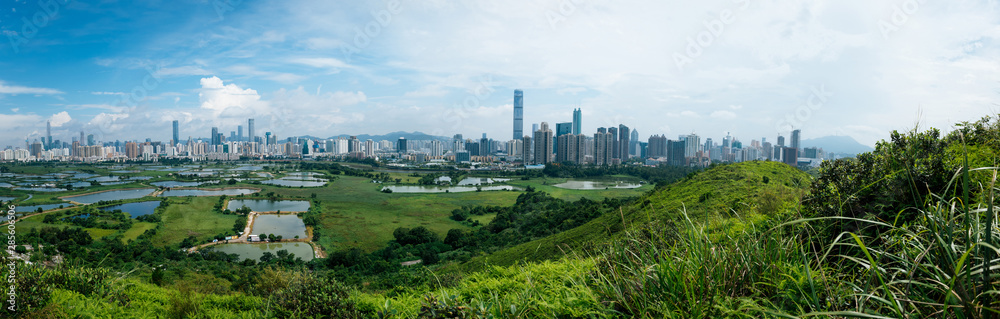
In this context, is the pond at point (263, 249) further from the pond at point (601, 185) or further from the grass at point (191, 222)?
the pond at point (601, 185)

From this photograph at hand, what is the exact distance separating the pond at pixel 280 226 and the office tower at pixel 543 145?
132 feet

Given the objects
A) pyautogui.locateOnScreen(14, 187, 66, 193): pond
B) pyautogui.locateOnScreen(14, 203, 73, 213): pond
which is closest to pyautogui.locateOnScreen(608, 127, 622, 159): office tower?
pyautogui.locateOnScreen(14, 203, 73, 213): pond

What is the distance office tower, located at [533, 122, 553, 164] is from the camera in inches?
2375

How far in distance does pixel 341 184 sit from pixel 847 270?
4313 cm

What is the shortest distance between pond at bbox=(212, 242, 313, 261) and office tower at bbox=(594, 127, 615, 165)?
4546 centimetres

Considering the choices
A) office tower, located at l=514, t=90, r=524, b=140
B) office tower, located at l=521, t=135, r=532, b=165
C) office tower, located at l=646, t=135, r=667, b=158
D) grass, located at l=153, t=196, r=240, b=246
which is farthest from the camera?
office tower, located at l=514, t=90, r=524, b=140

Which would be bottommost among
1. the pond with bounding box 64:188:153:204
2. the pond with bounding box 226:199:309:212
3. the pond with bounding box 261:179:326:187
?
the pond with bounding box 226:199:309:212

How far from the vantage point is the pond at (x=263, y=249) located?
17.0 meters

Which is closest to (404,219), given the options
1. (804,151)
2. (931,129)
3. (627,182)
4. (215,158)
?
(931,129)

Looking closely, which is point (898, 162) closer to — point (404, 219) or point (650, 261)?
point (650, 261)

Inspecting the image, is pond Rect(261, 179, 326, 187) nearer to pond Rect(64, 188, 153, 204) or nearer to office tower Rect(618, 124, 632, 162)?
pond Rect(64, 188, 153, 204)

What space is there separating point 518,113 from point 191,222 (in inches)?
3022

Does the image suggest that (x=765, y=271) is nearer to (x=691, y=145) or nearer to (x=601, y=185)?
(x=601, y=185)

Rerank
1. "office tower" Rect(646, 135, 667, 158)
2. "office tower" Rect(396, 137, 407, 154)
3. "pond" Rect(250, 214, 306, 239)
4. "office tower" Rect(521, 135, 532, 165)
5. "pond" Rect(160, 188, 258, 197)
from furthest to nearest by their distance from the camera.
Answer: "office tower" Rect(396, 137, 407, 154) → "office tower" Rect(646, 135, 667, 158) → "office tower" Rect(521, 135, 532, 165) → "pond" Rect(160, 188, 258, 197) → "pond" Rect(250, 214, 306, 239)
